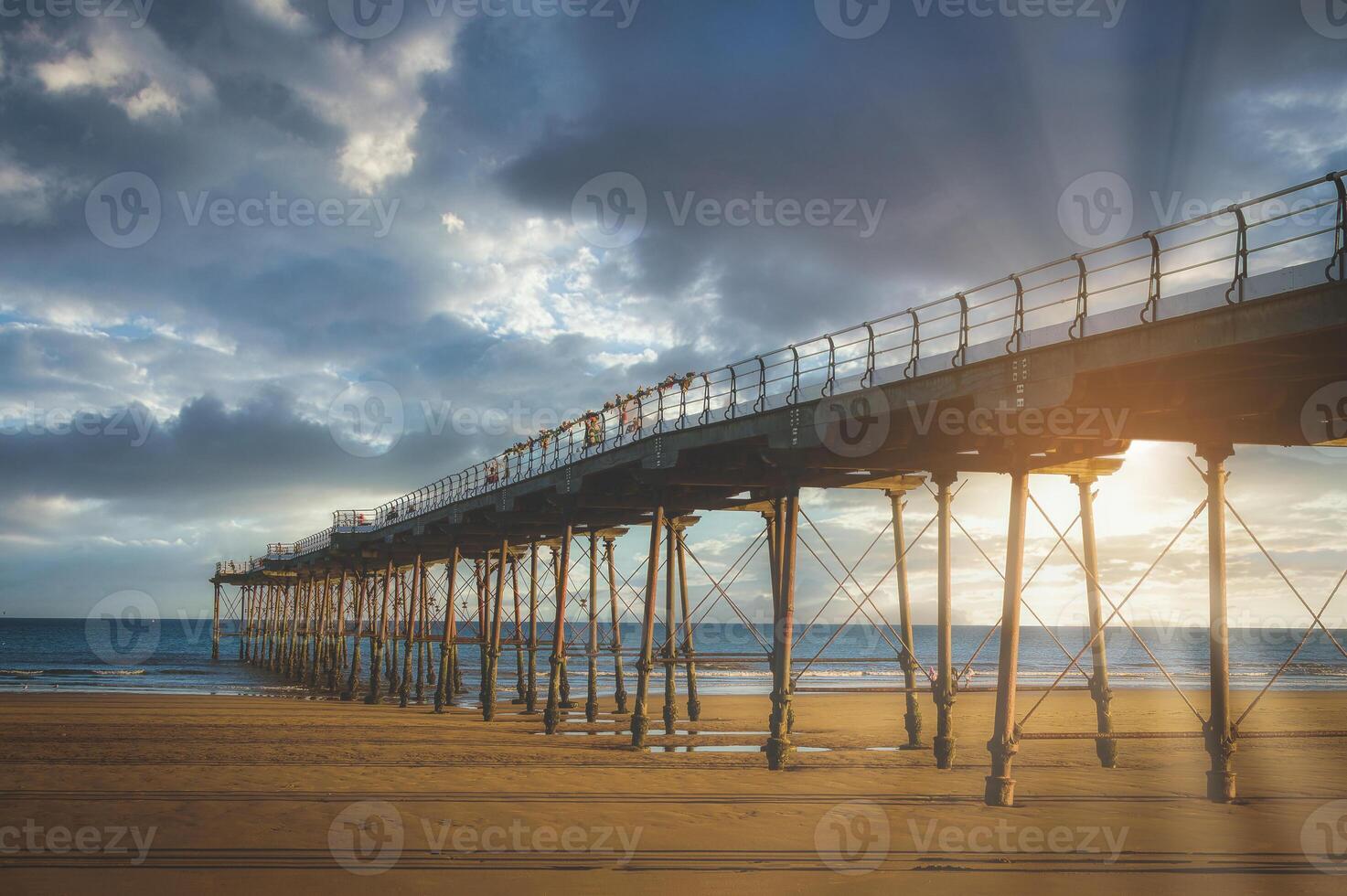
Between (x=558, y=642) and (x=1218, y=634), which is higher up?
(x=1218, y=634)

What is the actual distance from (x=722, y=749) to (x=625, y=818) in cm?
1013

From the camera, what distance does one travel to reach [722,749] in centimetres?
2355

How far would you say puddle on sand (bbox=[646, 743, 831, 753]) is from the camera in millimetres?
22812

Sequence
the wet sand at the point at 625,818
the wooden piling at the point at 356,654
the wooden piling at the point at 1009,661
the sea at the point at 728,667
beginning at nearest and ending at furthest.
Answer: the wet sand at the point at 625,818 → the wooden piling at the point at 1009,661 → the wooden piling at the point at 356,654 → the sea at the point at 728,667

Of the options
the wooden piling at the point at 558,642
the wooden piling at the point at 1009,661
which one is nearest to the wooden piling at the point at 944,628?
the wooden piling at the point at 1009,661

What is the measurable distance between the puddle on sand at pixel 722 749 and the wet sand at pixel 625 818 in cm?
32

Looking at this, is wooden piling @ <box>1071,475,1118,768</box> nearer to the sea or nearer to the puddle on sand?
the sea

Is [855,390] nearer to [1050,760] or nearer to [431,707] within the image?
[1050,760]

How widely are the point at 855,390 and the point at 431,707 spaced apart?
28825mm

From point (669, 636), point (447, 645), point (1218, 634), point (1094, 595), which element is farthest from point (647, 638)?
point (447, 645)

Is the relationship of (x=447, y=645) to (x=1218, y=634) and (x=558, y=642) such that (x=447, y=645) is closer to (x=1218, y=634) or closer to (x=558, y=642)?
(x=558, y=642)

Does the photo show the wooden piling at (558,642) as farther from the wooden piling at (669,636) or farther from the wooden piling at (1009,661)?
the wooden piling at (1009,661)

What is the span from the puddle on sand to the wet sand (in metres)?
0.32

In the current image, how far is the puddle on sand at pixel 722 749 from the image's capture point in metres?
22.8
